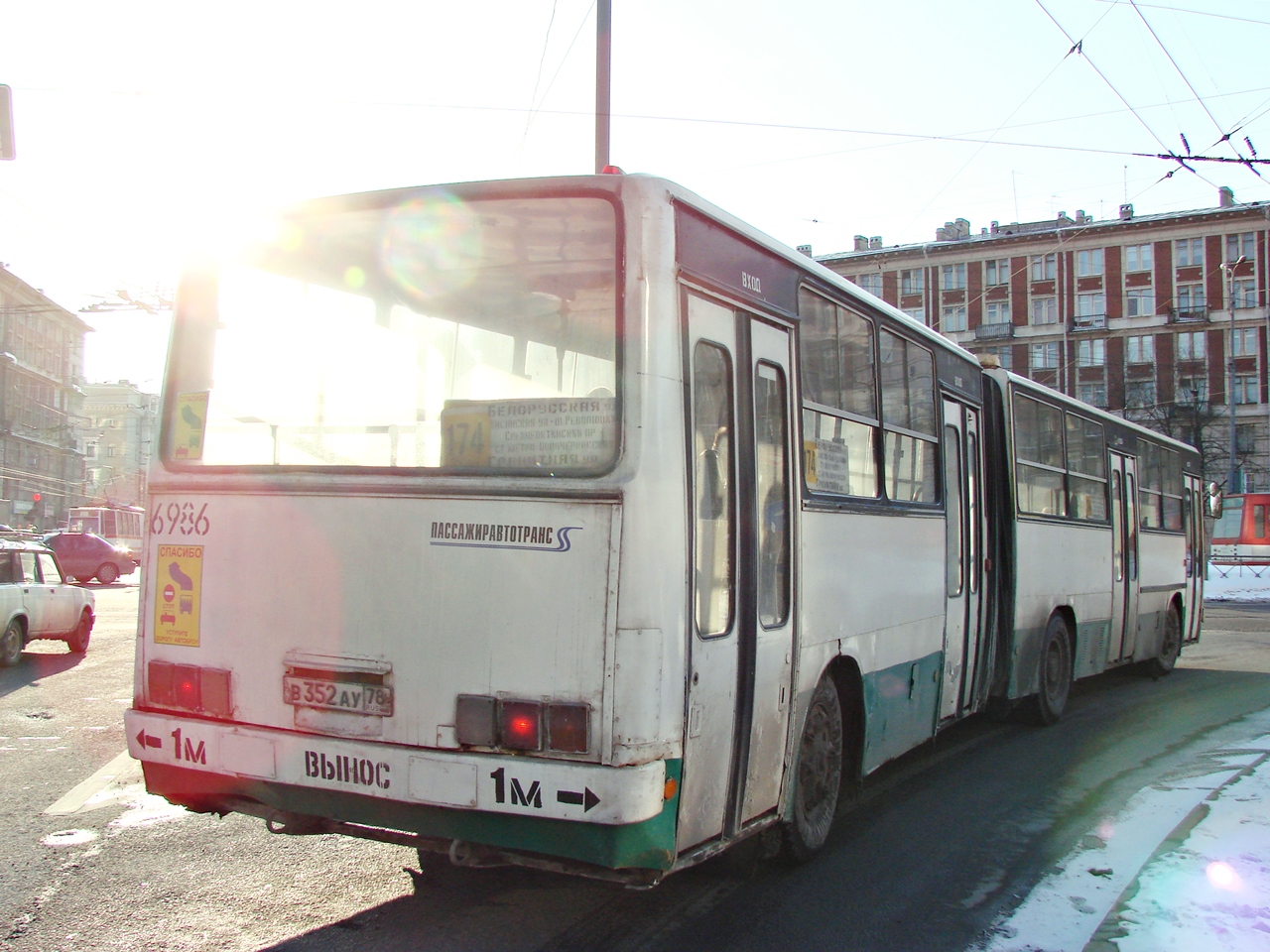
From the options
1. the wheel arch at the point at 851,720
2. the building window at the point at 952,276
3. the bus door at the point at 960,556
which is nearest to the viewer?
the wheel arch at the point at 851,720

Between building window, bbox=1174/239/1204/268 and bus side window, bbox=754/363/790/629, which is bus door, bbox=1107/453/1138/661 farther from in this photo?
building window, bbox=1174/239/1204/268

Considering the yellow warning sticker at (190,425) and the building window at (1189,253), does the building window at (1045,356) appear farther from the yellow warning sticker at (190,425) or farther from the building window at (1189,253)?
the yellow warning sticker at (190,425)

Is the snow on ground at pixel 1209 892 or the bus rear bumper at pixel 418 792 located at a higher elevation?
the bus rear bumper at pixel 418 792

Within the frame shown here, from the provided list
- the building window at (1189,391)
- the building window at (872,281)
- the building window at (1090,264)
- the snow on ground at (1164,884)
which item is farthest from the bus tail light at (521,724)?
the building window at (872,281)

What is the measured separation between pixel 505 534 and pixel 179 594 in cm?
163

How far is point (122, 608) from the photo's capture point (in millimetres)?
23594

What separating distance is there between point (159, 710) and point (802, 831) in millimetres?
3039

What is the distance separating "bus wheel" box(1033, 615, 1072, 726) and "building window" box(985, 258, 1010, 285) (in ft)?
226

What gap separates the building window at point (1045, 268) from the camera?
73562 millimetres

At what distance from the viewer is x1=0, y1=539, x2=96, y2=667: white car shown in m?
12.9

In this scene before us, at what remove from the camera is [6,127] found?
1052 cm

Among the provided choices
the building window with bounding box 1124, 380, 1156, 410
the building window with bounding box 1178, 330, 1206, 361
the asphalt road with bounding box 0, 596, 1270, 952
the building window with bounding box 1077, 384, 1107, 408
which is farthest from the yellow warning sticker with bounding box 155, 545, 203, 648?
the building window with bounding box 1178, 330, 1206, 361

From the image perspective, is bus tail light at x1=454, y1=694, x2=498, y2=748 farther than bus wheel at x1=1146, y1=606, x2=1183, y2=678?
No

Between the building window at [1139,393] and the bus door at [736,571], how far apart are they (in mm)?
65363
